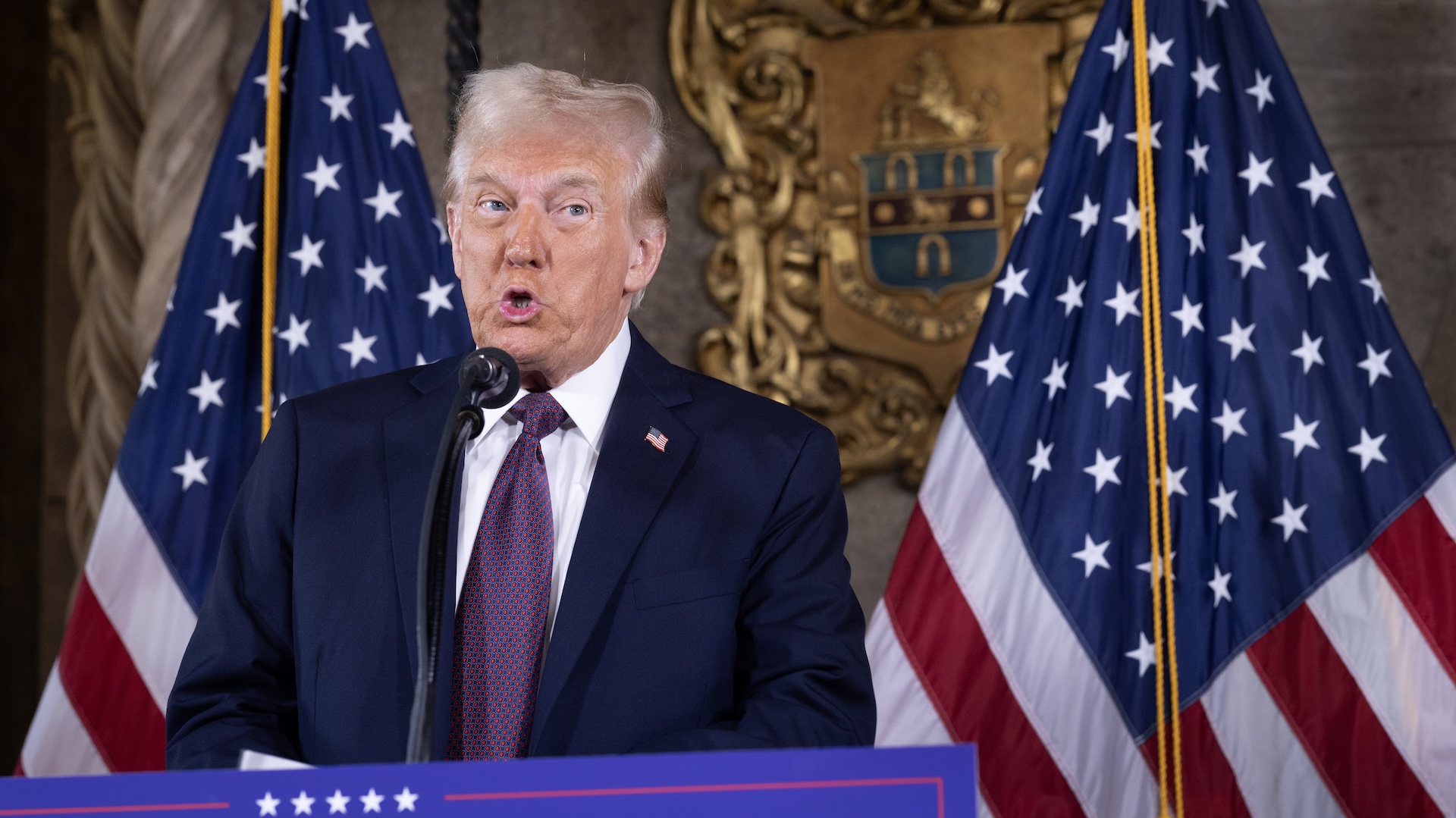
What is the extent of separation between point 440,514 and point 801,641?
0.50 meters

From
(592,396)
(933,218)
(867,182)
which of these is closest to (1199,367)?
(933,218)

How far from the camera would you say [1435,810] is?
7.85 ft

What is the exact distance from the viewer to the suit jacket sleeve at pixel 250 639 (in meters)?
1.54

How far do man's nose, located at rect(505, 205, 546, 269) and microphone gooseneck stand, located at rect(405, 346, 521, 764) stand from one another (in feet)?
1.04

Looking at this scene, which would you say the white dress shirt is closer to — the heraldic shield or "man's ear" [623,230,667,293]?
"man's ear" [623,230,667,293]

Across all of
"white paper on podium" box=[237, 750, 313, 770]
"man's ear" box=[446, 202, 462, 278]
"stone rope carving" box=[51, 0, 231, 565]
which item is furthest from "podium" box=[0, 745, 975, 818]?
"stone rope carving" box=[51, 0, 231, 565]

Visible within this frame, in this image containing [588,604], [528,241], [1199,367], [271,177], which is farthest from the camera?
[271,177]

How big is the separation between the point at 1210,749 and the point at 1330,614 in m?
0.31

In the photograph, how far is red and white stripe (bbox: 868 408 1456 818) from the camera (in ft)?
8.00

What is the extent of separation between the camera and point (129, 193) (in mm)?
3385

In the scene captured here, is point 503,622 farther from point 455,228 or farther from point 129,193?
point 129,193

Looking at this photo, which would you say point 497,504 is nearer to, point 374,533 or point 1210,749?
point 374,533

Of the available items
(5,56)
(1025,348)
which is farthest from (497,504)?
(5,56)

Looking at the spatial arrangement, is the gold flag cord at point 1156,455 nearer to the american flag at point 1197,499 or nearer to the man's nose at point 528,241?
the american flag at point 1197,499
